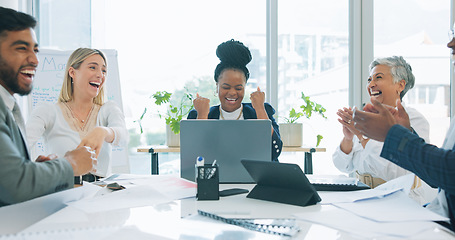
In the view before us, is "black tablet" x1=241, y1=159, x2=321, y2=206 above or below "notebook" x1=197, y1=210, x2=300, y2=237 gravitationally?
above

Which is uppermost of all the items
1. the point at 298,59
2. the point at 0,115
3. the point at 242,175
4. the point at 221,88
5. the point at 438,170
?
the point at 298,59

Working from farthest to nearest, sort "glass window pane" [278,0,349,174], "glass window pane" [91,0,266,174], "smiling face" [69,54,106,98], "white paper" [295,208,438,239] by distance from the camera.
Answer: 1. "glass window pane" [278,0,349,174]
2. "glass window pane" [91,0,266,174]
3. "smiling face" [69,54,106,98]
4. "white paper" [295,208,438,239]

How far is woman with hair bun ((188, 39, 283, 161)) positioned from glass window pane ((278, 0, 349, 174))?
155 centimetres

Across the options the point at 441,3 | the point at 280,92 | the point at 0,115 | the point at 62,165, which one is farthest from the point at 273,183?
the point at 441,3

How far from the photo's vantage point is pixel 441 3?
162 inches

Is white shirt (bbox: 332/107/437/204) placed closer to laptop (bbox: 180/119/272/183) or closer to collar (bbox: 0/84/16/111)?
laptop (bbox: 180/119/272/183)

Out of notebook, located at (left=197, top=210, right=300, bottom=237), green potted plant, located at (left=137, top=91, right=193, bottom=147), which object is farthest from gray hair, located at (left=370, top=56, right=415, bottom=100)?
green potted plant, located at (left=137, top=91, right=193, bottom=147)

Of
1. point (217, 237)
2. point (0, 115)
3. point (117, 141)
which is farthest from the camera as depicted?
point (117, 141)

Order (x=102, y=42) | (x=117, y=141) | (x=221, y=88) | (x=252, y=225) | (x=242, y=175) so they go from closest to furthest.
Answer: (x=252, y=225) < (x=242, y=175) < (x=117, y=141) < (x=221, y=88) < (x=102, y=42)

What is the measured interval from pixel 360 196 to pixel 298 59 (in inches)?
113

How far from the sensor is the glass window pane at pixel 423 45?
Answer: 407 cm

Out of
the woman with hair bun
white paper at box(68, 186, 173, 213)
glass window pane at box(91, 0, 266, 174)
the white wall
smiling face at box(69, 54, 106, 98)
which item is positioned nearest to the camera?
white paper at box(68, 186, 173, 213)

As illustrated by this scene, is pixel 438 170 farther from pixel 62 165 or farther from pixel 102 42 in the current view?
pixel 102 42

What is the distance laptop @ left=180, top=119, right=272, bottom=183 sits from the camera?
1616 millimetres
